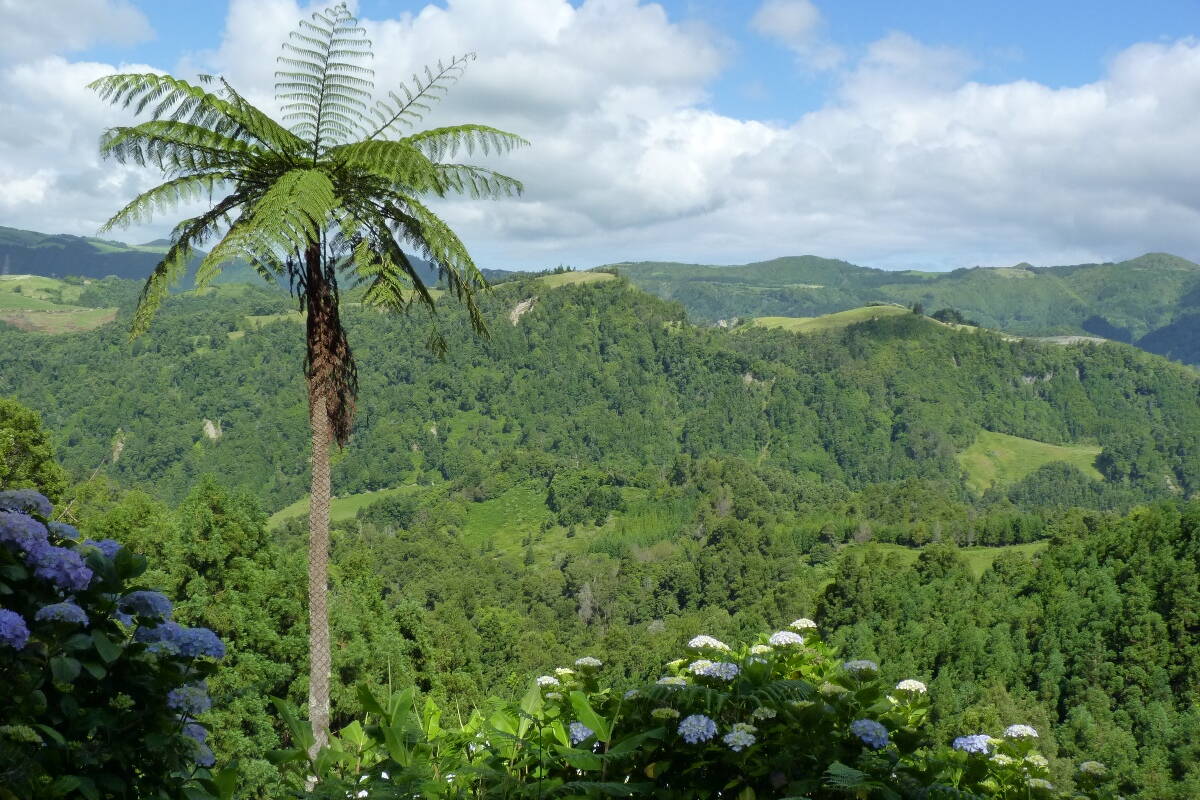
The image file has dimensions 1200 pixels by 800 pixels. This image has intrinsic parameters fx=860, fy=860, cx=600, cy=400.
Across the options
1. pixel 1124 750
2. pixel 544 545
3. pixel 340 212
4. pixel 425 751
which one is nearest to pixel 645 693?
pixel 425 751

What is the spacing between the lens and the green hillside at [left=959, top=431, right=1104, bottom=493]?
18650 centimetres

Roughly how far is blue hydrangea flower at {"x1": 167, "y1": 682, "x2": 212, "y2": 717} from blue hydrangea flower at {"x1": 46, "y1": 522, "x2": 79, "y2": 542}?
0.65m

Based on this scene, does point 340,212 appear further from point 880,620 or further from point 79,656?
point 880,620

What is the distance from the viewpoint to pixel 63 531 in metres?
2.79

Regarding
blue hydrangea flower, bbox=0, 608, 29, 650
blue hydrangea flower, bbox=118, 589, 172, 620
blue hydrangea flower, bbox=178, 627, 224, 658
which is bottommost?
blue hydrangea flower, bbox=178, 627, 224, 658

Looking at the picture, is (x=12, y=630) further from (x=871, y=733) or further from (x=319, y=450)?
(x=319, y=450)

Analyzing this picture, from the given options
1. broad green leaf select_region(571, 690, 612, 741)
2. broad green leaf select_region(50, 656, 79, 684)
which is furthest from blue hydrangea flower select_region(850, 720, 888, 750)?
broad green leaf select_region(50, 656, 79, 684)

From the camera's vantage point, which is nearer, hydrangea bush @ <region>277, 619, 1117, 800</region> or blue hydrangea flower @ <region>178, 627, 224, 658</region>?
blue hydrangea flower @ <region>178, 627, 224, 658</region>

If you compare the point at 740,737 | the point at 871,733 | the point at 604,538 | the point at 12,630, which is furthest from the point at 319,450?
the point at 604,538

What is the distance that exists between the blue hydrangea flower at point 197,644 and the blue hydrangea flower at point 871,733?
2029mm

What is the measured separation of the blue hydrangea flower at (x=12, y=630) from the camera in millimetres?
2189

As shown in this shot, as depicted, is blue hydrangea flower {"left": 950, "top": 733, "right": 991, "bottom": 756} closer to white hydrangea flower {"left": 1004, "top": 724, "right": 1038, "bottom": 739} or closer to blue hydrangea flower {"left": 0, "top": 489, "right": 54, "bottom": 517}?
white hydrangea flower {"left": 1004, "top": 724, "right": 1038, "bottom": 739}

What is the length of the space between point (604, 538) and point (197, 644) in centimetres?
12764

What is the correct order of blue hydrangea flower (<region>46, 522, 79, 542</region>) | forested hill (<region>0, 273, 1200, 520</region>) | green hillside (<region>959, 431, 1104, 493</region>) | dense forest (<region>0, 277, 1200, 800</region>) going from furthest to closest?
1. green hillside (<region>959, 431, 1104, 493</region>)
2. forested hill (<region>0, 273, 1200, 520</region>)
3. dense forest (<region>0, 277, 1200, 800</region>)
4. blue hydrangea flower (<region>46, 522, 79, 542</region>)
